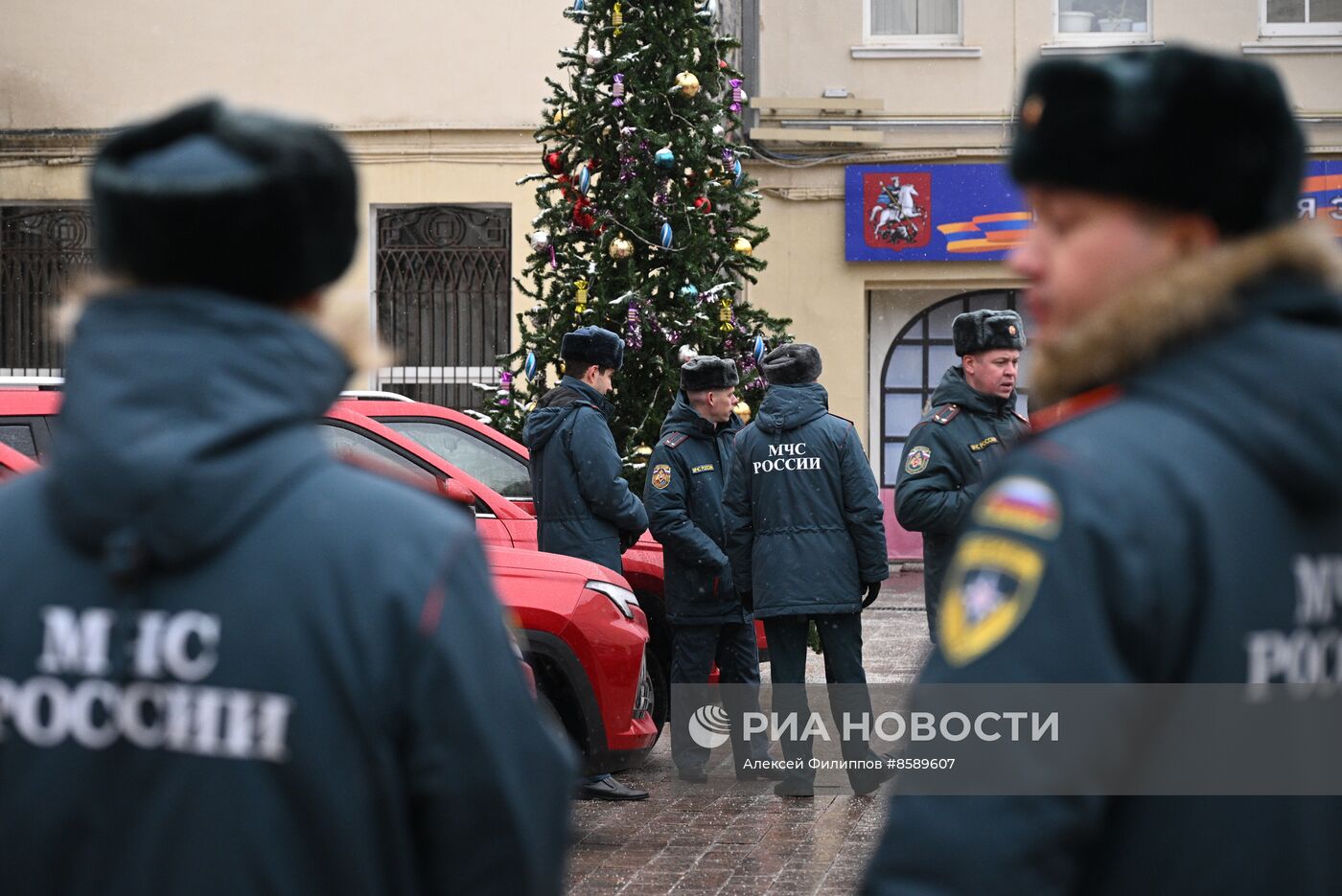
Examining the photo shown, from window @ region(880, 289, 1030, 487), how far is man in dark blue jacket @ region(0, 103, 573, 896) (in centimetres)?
1546

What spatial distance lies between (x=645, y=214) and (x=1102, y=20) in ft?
27.7

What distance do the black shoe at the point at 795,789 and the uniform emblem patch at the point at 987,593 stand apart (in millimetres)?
5992

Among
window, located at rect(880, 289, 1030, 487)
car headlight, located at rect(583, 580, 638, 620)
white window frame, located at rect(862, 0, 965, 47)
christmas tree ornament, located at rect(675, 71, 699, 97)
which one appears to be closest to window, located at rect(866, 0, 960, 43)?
white window frame, located at rect(862, 0, 965, 47)

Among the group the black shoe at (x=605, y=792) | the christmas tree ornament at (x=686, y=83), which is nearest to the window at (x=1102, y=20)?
the christmas tree ornament at (x=686, y=83)

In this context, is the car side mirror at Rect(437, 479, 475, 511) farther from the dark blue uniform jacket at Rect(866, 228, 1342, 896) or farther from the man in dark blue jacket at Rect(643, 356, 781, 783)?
the dark blue uniform jacket at Rect(866, 228, 1342, 896)

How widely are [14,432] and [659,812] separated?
123 inches

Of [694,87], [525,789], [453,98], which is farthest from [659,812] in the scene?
[453,98]

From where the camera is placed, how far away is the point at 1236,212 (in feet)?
5.73

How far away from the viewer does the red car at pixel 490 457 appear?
9133 mm

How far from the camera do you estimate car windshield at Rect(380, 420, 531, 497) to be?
9.46 m

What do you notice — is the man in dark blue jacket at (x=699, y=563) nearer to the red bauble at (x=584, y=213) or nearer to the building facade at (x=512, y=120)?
the red bauble at (x=584, y=213)

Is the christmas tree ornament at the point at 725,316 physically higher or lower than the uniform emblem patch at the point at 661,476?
higher

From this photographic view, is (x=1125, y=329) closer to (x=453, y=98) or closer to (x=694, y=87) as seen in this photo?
(x=694, y=87)

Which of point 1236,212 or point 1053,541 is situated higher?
point 1236,212
